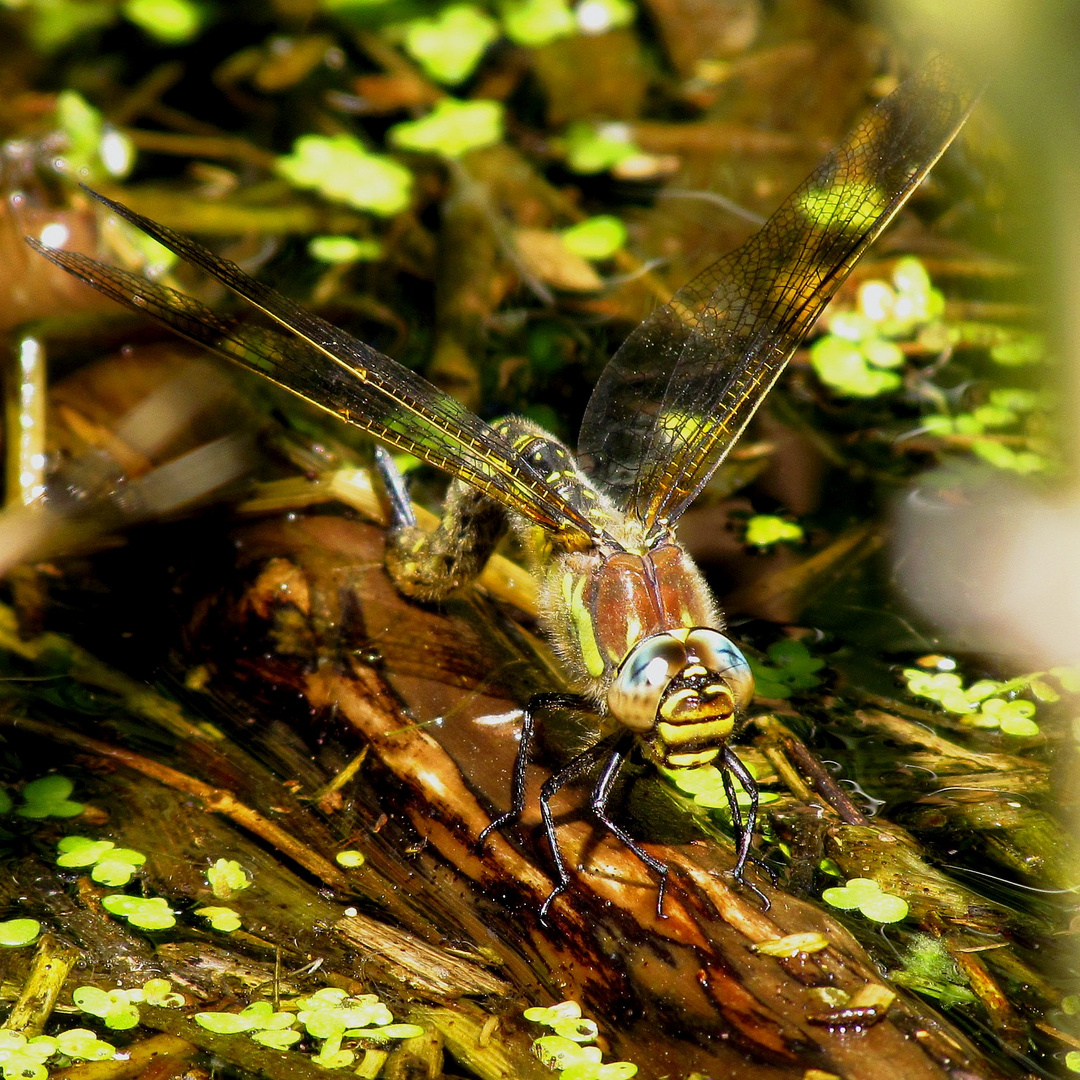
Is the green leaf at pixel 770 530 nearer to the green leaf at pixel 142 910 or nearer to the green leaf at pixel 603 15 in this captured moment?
the green leaf at pixel 142 910

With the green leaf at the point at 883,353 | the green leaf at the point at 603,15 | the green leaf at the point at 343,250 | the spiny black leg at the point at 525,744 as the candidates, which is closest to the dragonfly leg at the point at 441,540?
the spiny black leg at the point at 525,744

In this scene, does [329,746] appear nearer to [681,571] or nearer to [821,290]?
[681,571]

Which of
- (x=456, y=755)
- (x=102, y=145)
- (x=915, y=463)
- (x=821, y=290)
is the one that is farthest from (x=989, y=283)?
(x=102, y=145)

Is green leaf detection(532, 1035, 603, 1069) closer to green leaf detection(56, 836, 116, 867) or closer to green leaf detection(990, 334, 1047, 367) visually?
green leaf detection(56, 836, 116, 867)

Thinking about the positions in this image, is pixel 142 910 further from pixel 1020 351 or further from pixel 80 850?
pixel 1020 351

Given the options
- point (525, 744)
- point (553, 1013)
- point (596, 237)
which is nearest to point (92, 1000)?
point (553, 1013)
